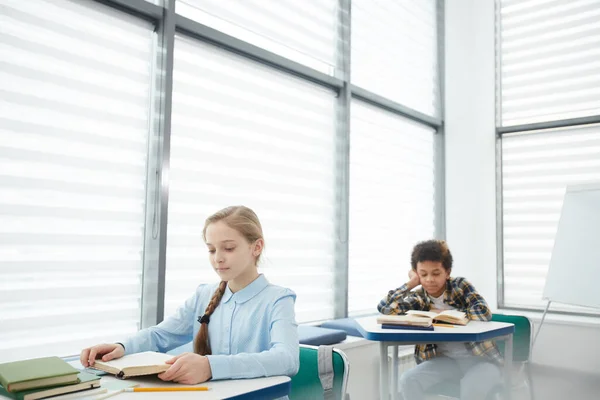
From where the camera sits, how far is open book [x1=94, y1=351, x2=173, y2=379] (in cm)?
136

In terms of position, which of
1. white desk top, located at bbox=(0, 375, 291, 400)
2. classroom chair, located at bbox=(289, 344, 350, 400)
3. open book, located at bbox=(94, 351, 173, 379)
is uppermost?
open book, located at bbox=(94, 351, 173, 379)

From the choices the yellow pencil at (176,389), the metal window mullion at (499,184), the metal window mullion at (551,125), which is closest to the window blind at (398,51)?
the metal window mullion at (499,184)

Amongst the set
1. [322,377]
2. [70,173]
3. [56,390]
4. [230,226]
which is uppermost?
[70,173]

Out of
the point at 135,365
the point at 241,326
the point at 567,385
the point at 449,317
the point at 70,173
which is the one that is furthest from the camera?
the point at 567,385

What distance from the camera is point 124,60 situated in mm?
2490

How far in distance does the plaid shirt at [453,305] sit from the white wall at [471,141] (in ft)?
5.79

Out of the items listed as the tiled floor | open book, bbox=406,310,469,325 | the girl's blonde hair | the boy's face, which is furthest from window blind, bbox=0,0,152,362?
the tiled floor

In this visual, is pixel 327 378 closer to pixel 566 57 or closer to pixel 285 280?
pixel 285 280

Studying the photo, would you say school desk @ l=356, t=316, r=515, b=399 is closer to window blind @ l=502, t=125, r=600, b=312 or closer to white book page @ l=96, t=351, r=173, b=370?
white book page @ l=96, t=351, r=173, b=370

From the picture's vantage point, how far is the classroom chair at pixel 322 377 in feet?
5.85

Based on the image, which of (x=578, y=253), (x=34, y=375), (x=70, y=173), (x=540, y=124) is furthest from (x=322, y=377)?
(x=540, y=124)

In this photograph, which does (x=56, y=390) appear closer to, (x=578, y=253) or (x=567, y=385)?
(x=578, y=253)

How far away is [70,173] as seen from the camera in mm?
2273

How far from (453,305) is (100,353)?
2030 mm
